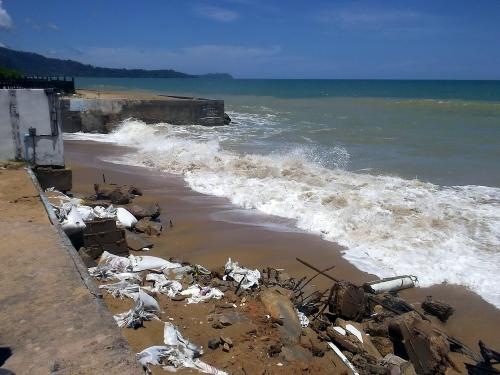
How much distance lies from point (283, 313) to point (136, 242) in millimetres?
3191

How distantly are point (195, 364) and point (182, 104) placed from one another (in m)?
21.8

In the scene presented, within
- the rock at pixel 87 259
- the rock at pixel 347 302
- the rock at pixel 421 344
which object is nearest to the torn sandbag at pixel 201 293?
the rock at pixel 87 259

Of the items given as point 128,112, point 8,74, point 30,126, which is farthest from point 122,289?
Result: point 8,74

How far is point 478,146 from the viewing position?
18.8 meters

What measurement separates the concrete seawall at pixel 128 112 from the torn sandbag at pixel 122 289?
678 inches

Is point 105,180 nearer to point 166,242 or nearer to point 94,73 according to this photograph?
point 166,242

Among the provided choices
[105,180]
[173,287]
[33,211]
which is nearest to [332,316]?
[173,287]

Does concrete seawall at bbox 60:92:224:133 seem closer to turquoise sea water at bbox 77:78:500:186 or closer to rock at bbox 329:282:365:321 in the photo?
turquoise sea water at bbox 77:78:500:186

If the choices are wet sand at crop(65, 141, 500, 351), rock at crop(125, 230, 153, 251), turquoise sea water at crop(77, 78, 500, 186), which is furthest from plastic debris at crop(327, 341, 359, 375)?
turquoise sea water at crop(77, 78, 500, 186)

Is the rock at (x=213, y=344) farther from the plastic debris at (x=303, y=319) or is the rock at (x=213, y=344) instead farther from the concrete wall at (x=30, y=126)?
the concrete wall at (x=30, y=126)

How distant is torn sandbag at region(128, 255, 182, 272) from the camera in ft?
19.6

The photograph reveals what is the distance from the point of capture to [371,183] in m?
12.0

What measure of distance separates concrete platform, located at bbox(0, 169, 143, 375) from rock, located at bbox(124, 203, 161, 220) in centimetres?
305

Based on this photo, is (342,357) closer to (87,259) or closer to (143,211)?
(87,259)
